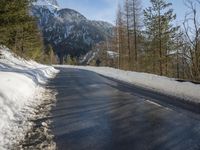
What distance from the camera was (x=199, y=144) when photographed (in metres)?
6.70

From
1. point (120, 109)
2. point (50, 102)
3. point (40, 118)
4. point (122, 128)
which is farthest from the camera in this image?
point (50, 102)

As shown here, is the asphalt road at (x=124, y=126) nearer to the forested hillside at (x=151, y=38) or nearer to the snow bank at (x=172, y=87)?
the snow bank at (x=172, y=87)

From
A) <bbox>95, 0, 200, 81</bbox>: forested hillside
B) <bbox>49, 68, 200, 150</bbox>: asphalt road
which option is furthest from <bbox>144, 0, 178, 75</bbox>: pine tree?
<bbox>49, 68, 200, 150</bbox>: asphalt road

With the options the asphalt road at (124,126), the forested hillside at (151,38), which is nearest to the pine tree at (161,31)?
the forested hillside at (151,38)

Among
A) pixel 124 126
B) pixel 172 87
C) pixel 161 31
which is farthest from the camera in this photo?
pixel 161 31

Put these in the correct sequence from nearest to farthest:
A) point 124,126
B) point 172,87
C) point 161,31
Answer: point 124,126, point 172,87, point 161,31

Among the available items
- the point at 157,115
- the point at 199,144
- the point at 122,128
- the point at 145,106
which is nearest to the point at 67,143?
the point at 122,128

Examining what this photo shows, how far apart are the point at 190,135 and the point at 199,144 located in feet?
2.70

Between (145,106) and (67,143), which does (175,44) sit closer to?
(145,106)

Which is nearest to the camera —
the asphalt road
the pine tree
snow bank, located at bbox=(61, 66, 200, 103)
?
the asphalt road

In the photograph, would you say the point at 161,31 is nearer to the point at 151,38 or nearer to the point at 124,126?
the point at 151,38

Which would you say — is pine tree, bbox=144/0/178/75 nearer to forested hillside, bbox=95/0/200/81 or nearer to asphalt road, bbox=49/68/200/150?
forested hillside, bbox=95/0/200/81

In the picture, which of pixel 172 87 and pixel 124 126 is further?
pixel 172 87

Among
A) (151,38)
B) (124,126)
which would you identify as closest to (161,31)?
(151,38)
